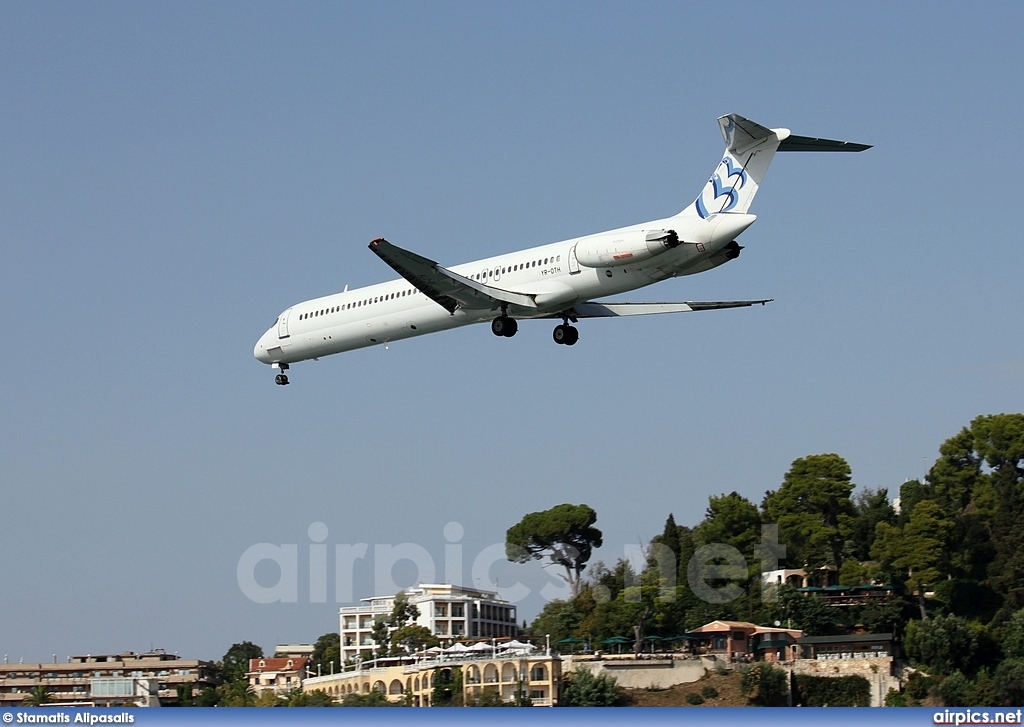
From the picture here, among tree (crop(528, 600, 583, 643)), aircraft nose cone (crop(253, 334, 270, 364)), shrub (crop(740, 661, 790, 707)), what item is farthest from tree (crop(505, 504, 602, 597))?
aircraft nose cone (crop(253, 334, 270, 364))

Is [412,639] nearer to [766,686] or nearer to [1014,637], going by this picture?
[766,686]

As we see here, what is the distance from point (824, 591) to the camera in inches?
3410

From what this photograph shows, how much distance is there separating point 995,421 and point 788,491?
15.6 meters

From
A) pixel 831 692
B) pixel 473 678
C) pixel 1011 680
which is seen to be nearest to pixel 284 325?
pixel 473 678

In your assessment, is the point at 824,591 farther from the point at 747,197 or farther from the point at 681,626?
the point at 747,197

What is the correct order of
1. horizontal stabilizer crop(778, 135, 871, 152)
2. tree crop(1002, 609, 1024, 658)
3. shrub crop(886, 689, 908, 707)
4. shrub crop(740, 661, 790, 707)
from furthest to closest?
tree crop(1002, 609, 1024, 658) → shrub crop(740, 661, 790, 707) → shrub crop(886, 689, 908, 707) → horizontal stabilizer crop(778, 135, 871, 152)

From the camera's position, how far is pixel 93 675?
308 feet

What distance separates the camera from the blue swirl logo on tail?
3975 cm

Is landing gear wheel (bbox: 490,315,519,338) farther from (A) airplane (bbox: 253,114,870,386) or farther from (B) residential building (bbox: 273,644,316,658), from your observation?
(B) residential building (bbox: 273,644,316,658)

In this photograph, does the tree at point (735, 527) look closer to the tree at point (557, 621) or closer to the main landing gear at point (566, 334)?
the tree at point (557, 621)

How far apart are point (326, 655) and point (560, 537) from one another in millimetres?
18026

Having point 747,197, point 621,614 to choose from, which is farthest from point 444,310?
point 621,614

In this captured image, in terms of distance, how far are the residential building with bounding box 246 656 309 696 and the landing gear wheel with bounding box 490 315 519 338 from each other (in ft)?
134

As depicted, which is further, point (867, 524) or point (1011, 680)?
point (867, 524)
